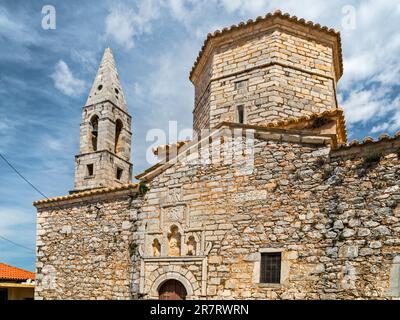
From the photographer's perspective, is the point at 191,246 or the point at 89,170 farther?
the point at 89,170

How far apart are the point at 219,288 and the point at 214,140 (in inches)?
128

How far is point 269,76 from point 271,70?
0.18m

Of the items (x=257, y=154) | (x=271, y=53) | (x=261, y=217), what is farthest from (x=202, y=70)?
(x=261, y=217)

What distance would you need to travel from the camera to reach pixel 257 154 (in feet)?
25.8

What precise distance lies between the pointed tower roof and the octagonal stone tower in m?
9.43

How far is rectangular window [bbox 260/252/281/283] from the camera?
7.16 m

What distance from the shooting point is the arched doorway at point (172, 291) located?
26.6ft

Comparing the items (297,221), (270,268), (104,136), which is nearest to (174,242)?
(270,268)

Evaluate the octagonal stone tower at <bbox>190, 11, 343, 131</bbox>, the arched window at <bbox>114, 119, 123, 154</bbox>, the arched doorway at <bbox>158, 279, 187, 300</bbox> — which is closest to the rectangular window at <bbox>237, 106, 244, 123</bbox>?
the octagonal stone tower at <bbox>190, 11, 343, 131</bbox>

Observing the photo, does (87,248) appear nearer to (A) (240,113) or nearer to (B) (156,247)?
(B) (156,247)

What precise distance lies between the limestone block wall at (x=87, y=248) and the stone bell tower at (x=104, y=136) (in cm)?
695

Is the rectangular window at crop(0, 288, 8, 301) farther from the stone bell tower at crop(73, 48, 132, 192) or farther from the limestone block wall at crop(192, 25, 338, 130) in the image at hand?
the limestone block wall at crop(192, 25, 338, 130)

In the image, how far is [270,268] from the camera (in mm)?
7223

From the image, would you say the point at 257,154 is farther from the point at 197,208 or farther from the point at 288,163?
the point at 197,208
